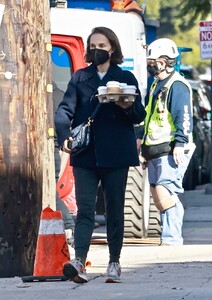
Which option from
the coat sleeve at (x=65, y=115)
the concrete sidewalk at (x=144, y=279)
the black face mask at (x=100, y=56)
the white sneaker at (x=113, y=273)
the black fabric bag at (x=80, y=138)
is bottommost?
the concrete sidewalk at (x=144, y=279)

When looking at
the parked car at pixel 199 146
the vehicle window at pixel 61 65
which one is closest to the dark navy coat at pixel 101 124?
the vehicle window at pixel 61 65

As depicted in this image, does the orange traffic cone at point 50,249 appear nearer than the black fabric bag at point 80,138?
No

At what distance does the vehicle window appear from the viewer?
12.8 meters

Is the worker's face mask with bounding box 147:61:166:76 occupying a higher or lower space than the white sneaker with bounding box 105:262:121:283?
higher

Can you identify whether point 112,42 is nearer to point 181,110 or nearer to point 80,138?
point 80,138

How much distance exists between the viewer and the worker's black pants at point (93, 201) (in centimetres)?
909

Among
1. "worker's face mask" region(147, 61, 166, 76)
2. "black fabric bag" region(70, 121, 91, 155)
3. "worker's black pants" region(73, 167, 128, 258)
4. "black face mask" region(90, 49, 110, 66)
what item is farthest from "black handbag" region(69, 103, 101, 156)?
"worker's face mask" region(147, 61, 166, 76)

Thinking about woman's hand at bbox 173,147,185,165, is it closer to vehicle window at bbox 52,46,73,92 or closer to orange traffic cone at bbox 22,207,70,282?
vehicle window at bbox 52,46,73,92

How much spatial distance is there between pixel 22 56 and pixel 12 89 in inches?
10.2

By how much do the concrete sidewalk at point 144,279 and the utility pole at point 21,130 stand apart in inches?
11.3

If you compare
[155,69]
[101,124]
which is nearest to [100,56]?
[101,124]

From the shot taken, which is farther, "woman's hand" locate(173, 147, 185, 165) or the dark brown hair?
"woman's hand" locate(173, 147, 185, 165)

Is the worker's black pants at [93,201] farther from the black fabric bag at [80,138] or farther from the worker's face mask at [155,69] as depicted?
the worker's face mask at [155,69]

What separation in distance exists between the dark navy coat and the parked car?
13932 millimetres
